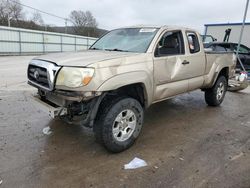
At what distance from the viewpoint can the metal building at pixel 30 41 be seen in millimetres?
20391

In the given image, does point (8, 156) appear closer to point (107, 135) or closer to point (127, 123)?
point (107, 135)

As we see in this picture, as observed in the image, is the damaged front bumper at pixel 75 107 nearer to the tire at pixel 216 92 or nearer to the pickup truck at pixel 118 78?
the pickup truck at pixel 118 78

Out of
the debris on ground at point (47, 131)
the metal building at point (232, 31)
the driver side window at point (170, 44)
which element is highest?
the metal building at point (232, 31)

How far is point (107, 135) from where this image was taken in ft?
10.3

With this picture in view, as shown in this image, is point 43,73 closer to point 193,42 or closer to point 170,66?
point 170,66

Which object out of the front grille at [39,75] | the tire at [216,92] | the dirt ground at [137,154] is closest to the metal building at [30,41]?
the dirt ground at [137,154]

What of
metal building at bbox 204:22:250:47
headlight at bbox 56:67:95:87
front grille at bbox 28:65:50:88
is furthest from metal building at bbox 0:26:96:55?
headlight at bbox 56:67:95:87

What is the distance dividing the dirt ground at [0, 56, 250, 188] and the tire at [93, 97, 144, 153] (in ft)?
0.61

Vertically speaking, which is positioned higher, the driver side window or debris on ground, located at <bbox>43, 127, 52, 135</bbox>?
the driver side window

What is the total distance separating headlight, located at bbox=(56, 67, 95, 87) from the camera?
283 cm

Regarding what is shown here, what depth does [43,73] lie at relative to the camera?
3.23 metres

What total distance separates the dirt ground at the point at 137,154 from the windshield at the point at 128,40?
1554mm

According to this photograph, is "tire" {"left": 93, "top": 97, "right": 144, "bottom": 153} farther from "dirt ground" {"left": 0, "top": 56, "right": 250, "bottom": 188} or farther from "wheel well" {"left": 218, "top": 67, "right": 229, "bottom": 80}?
"wheel well" {"left": 218, "top": 67, "right": 229, "bottom": 80}

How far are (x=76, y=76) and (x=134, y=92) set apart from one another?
42.8 inches
